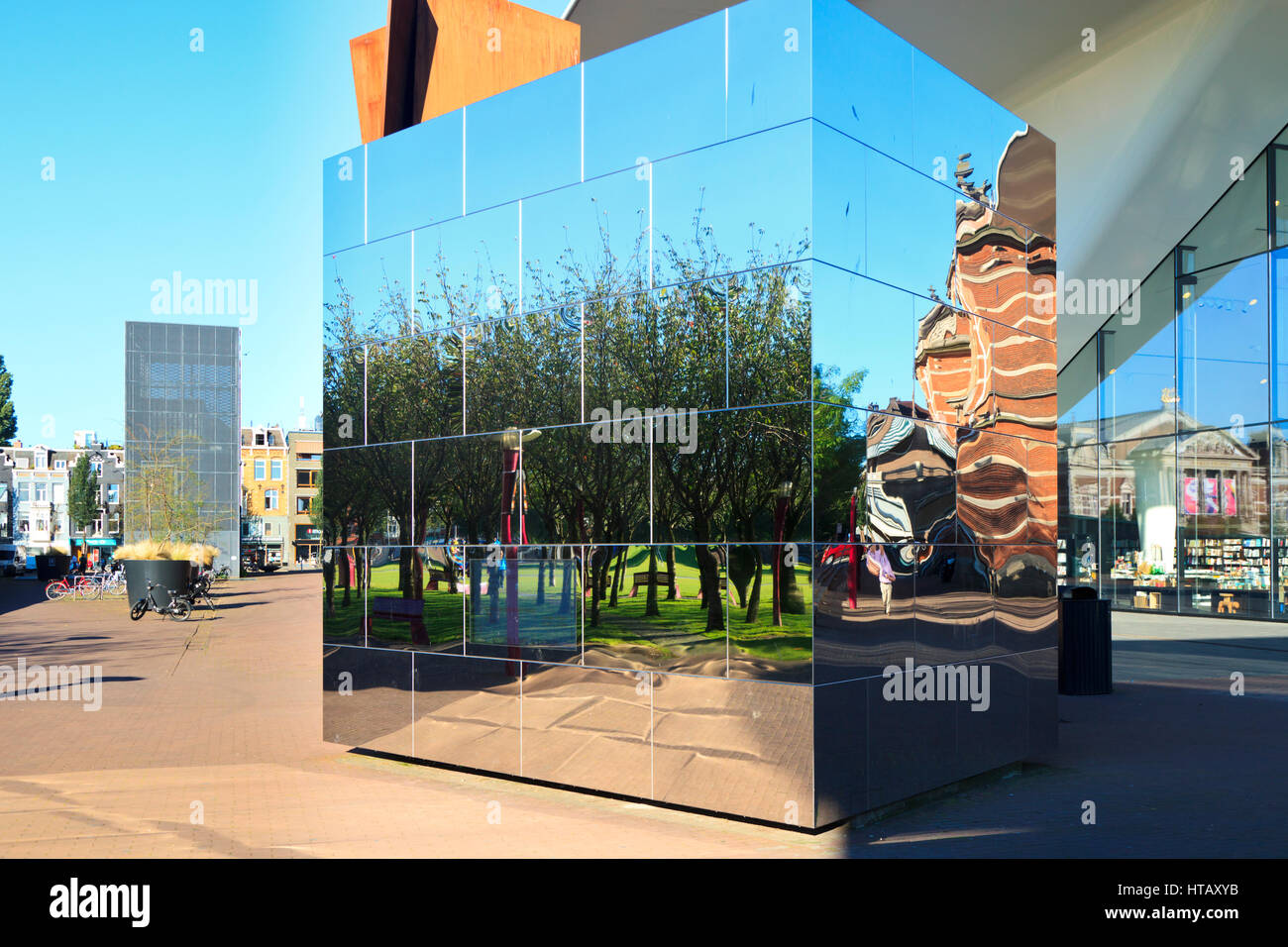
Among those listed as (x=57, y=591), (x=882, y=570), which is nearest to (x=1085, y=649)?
(x=882, y=570)

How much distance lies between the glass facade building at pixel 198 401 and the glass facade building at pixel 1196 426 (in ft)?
151

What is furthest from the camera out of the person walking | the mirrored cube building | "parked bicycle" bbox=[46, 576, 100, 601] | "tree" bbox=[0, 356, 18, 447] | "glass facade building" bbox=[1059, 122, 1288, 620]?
"tree" bbox=[0, 356, 18, 447]

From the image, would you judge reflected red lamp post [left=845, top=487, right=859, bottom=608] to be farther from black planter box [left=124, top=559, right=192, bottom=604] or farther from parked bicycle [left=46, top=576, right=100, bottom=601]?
parked bicycle [left=46, top=576, right=100, bottom=601]

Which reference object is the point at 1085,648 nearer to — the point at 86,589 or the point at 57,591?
the point at 57,591

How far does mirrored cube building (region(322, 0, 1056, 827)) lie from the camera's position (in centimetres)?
715

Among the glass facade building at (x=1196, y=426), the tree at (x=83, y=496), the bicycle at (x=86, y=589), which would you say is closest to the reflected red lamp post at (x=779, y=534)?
the glass facade building at (x=1196, y=426)

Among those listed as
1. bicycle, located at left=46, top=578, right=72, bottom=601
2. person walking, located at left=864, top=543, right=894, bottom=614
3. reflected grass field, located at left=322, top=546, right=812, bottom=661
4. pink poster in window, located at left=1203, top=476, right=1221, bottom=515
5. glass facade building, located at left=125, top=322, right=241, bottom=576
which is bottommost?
bicycle, located at left=46, top=578, right=72, bottom=601

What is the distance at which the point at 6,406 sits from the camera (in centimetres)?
7319

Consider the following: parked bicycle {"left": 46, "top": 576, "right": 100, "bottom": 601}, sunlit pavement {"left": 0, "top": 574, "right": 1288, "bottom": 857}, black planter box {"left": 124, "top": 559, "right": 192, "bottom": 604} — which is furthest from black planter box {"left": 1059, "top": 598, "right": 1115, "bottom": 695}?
parked bicycle {"left": 46, "top": 576, "right": 100, "bottom": 601}

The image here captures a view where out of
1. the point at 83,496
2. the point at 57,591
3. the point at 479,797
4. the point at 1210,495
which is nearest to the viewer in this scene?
the point at 479,797

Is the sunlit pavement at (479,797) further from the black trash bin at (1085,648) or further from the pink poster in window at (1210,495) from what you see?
the pink poster in window at (1210,495)

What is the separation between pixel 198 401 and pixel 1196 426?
55925 mm

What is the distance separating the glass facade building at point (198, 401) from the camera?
6406cm

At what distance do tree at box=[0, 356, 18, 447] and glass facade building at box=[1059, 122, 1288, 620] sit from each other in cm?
6691
